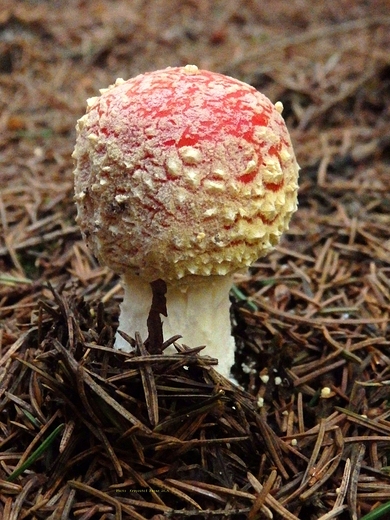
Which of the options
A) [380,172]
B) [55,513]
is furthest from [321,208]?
[55,513]

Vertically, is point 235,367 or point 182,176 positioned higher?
point 182,176

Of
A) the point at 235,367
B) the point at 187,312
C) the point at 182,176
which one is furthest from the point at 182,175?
the point at 235,367

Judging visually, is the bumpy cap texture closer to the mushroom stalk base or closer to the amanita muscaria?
the amanita muscaria

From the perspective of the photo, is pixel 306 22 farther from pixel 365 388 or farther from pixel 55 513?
pixel 55 513

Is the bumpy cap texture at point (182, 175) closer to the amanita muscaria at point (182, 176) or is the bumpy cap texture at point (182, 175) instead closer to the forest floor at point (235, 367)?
the amanita muscaria at point (182, 176)

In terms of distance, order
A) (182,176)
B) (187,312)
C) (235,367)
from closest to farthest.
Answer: (182,176) < (187,312) < (235,367)

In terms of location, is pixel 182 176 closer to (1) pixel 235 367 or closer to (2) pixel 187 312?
(2) pixel 187 312
